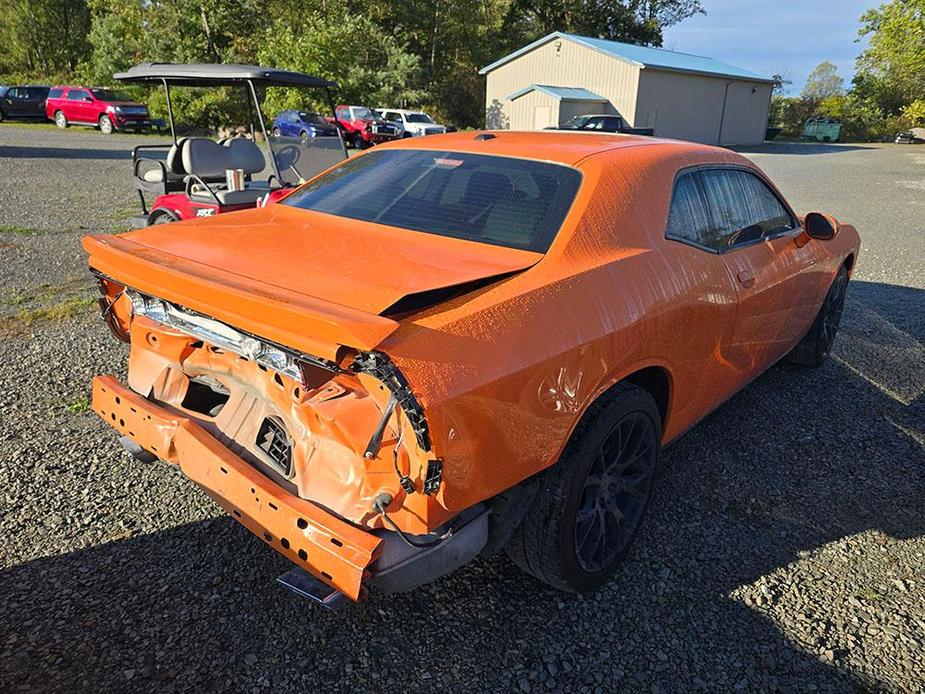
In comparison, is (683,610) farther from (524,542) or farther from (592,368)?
(592,368)

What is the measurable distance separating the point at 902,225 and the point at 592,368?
12179 mm

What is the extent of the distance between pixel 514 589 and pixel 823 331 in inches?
135

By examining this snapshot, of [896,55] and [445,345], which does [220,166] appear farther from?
[896,55]

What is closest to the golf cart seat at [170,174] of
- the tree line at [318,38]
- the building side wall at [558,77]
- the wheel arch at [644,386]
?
the wheel arch at [644,386]

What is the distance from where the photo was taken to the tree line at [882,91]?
34.7 m

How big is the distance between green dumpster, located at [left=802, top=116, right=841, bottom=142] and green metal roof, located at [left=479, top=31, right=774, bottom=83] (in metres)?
5.28

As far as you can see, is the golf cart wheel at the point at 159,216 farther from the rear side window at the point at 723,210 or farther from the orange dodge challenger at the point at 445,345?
the rear side window at the point at 723,210

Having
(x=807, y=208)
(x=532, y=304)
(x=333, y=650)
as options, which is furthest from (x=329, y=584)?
(x=807, y=208)

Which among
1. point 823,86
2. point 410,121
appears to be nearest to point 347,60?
point 410,121

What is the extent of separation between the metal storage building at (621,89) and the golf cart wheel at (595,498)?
29353 mm

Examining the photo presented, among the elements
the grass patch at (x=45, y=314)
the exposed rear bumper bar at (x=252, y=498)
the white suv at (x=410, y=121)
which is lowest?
the white suv at (x=410, y=121)

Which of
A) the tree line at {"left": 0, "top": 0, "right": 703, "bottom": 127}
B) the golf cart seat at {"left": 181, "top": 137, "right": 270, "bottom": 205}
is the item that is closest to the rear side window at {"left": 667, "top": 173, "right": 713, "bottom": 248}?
the golf cart seat at {"left": 181, "top": 137, "right": 270, "bottom": 205}

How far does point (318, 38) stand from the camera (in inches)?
1151

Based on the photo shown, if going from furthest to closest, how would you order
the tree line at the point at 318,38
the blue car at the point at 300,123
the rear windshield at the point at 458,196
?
the tree line at the point at 318,38, the blue car at the point at 300,123, the rear windshield at the point at 458,196
